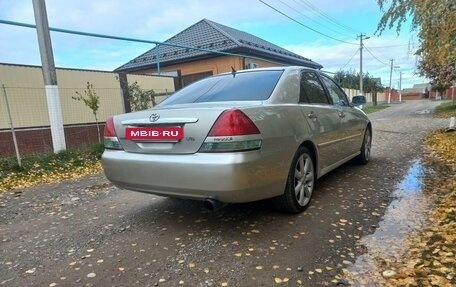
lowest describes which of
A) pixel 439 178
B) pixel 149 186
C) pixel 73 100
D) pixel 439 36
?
pixel 439 178

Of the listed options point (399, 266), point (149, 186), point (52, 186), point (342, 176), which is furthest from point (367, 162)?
point (52, 186)

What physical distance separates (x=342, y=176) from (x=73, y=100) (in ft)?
28.1

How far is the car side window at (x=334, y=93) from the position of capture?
5020 mm

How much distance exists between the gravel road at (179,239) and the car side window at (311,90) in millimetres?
1181

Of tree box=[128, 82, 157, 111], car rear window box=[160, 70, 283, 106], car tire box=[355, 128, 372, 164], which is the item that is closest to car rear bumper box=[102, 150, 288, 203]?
car rear window box=[160, 70, 283, 106]

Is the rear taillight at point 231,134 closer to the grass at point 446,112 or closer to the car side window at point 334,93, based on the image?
the car side window at point 334,93

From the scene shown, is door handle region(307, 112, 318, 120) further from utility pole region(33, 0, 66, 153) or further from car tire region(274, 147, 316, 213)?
utility pole region(33, 0, 66, 153)

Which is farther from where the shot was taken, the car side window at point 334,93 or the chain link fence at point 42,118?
the chain link fence at point 42,118

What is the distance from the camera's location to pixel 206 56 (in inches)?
780

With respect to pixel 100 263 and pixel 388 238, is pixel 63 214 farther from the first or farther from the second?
pixel 388 238

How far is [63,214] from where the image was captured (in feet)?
14.1

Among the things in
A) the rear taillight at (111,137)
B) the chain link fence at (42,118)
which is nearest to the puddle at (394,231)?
the rear taillight at (111,137)

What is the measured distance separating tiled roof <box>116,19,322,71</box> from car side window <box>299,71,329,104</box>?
49.0 ft

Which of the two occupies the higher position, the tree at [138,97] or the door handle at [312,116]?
the tree at [138,97]
